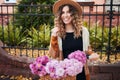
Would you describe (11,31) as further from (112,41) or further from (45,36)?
(112,41)

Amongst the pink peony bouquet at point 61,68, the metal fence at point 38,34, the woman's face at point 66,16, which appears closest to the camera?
the pink peony bouquet at point 61,68

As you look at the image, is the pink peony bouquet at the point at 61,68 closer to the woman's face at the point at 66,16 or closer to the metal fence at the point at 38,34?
the woman's face at the point at 66,16

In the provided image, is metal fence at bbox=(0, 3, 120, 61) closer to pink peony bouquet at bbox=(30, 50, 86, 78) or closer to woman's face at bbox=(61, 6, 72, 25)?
woman's face at bbox=(61, 6, 72, 25)

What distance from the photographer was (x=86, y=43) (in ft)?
12.1

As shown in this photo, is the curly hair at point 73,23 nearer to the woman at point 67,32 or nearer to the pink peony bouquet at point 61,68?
the woman at point 67,32

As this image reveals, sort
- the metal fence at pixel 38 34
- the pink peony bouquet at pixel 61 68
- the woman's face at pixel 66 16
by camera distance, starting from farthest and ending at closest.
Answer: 1. the metal fence at pixel 38 34
2. the woman's face at pixel 66 16
3. the pink peony bouquet at pixel 61 68

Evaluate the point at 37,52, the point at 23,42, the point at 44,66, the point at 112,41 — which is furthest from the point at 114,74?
the point at 44,66

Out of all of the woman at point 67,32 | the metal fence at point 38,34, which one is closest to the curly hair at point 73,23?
the woman at point 67,32

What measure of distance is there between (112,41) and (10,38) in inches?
91.8

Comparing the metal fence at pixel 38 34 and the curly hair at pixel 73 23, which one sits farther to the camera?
the metal fence at pixel 38 34

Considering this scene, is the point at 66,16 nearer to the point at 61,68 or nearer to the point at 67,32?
the point at 67,32

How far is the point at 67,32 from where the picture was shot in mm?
3662

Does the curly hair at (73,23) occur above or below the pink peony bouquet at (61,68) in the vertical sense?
above

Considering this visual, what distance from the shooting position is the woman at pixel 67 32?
3623 millimetres
